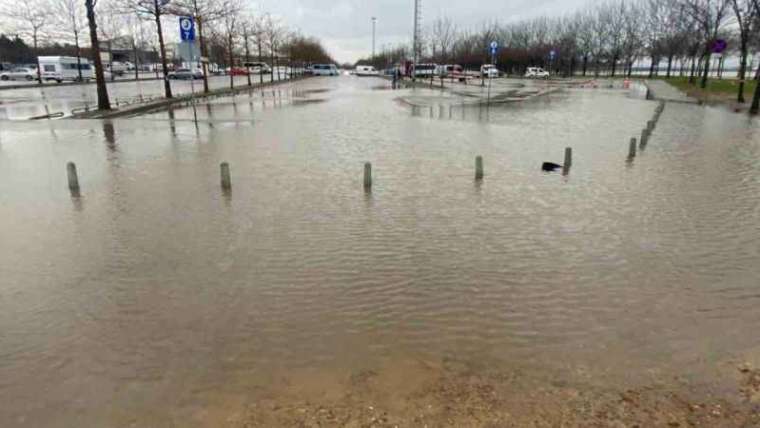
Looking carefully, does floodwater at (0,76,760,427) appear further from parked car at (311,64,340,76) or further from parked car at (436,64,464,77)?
parked car at (311,64,340,76)

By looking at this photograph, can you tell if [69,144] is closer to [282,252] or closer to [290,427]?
[282,252]

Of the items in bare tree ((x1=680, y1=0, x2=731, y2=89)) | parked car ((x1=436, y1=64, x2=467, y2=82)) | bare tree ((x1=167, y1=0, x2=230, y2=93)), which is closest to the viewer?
bare tree ((x1=167, y1=0, x2=230, y2=93))

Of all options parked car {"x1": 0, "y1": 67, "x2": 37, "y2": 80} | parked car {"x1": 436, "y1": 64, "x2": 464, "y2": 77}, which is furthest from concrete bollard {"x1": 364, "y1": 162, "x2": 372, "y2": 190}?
parked car {"x1": 0, "y1": 67, "x2": 37, "y2": 80}

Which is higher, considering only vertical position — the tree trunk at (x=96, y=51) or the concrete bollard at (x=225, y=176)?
the tree trunk at (x=96, y=51)

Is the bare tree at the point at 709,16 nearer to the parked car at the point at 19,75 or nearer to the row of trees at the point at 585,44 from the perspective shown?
the row of trees at the point at 585,44

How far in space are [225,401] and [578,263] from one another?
15.8 ft

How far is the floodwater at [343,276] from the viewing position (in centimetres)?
450

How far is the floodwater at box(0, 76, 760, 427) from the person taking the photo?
4504mm

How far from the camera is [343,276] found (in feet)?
21.3

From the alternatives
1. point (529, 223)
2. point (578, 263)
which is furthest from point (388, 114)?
point (578, 263)

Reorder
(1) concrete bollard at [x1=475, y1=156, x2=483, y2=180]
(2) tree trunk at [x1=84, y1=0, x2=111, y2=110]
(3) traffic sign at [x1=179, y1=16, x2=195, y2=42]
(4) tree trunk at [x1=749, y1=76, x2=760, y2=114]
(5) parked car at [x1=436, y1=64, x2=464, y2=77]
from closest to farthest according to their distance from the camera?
(1) concrete bollard at [x1=475, y1=156, x2=483, y2=180], (3) traffic sign at [x1=179, y1=16, x2=195, y2=42], (2) tree trunk at [x1=84, y1=0, x2=111, y2=110], (4) tree trunk at [x1=749, y1=76, x2=760, y2=114], (5) parked car at [x1=436, y1=64, x2=464, y2=77]

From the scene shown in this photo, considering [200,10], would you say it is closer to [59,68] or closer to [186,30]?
[186,30]

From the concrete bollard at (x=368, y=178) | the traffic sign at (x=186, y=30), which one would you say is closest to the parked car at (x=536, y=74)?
the traffic sign at (x=186, y=30)

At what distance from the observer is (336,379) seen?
4402mm
